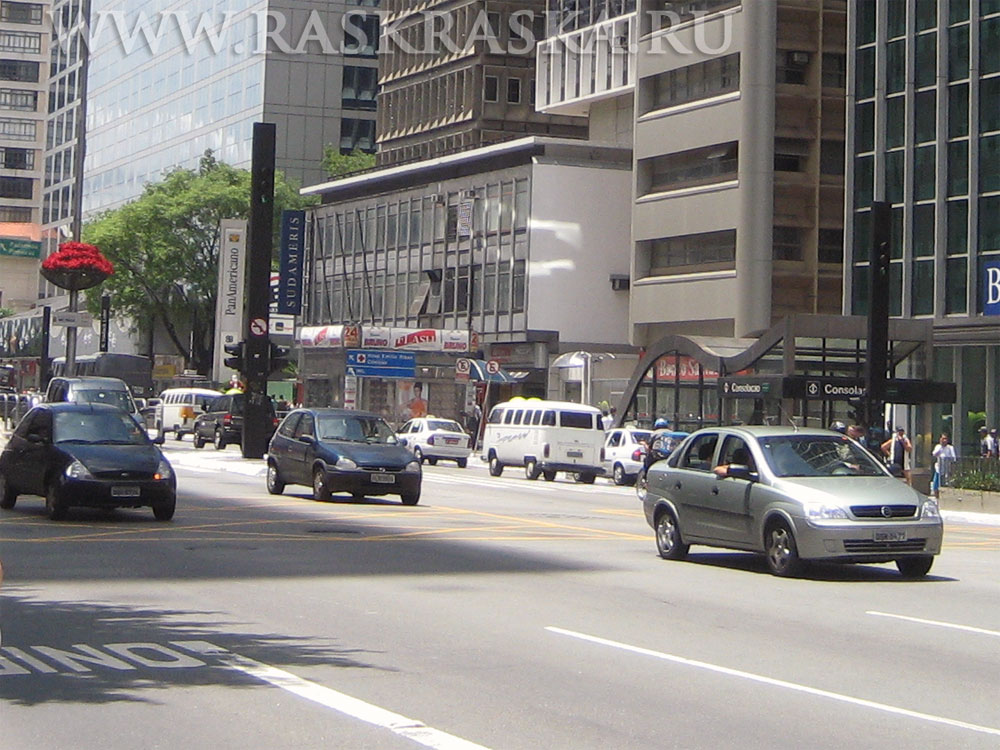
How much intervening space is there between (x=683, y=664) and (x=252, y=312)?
116 feet

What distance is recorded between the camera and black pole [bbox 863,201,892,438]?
37.8 metres

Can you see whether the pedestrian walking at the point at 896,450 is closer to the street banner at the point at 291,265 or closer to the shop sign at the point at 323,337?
the shop sign at the point at 323,337

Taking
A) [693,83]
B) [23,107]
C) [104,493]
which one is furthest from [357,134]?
[104,493]

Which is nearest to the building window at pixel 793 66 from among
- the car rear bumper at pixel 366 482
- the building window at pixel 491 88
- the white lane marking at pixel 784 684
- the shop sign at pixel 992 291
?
the shop sign at pixel 992 291

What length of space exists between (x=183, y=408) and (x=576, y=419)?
89.8ft

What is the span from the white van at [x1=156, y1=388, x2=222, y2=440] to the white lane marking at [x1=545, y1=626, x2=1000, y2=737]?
55.3 m

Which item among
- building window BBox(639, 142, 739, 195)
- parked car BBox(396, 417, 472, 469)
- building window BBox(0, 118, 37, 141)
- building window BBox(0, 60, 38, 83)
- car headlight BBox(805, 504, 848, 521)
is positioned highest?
building window BBox(0, 60, 38, 83)

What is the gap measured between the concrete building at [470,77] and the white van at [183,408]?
21.0 m

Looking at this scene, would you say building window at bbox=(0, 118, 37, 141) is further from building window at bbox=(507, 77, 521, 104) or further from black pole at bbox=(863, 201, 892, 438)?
black pole at bbox=(863, 201, 892, 438)

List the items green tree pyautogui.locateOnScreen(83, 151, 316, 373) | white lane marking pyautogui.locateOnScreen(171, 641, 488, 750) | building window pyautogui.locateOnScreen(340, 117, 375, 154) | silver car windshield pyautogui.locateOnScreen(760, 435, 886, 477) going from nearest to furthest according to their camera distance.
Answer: white lane marking pyautogui.locateOnScreen(171, 641, 488, 750)
silver car windshield pyautogui.locateOnScreen(760, 435, 886, 477)
green tree pyautogui.locateOnScreen(83, 151, 316, 373)
building window pyautogui.locateOnScreen(340, 117, 375, 154)

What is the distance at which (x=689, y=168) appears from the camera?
224 feet

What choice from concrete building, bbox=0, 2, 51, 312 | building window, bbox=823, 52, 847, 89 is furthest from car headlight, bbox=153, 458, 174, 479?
concrete building, bbox=0, 2, 51, 312

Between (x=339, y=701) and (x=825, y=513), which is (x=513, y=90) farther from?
(x=339, y=701)

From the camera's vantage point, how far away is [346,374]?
64.5 metres
